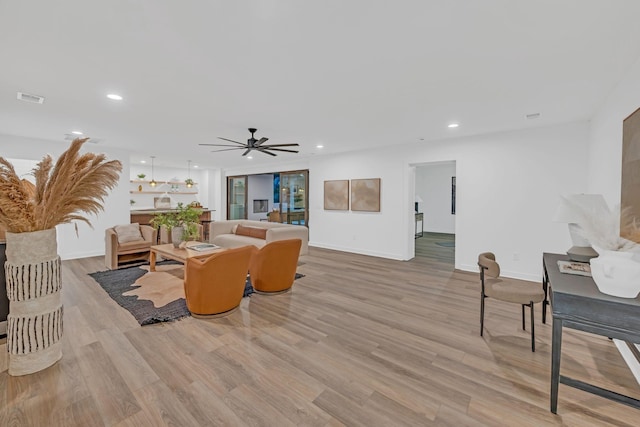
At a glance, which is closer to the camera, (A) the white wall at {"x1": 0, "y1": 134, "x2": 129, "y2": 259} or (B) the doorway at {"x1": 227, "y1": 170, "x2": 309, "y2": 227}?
(A) the white wall at {"x1": 0, "y1": 134, "x2": 129, "y2": 259}

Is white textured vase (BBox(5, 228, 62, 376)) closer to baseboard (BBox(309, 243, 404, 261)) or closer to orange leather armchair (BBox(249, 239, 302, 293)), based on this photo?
orange leather armchair (BBox(249, 239, 302, 293))

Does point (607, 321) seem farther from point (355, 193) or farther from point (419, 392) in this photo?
point (355, 193)

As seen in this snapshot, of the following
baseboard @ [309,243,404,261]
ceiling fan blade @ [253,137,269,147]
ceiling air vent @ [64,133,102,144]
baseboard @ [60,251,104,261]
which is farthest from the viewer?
baseboard @ [309,243,404,261]

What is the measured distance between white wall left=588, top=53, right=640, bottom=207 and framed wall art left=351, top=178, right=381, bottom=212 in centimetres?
360

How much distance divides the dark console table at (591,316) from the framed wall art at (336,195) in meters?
5.26

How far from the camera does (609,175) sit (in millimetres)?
2877

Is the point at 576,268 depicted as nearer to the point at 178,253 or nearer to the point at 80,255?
the point at 178,253

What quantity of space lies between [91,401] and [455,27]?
3.58 m

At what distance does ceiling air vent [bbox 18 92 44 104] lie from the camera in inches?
124

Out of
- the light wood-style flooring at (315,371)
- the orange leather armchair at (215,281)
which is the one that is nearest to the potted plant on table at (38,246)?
the light wood-style flooring at (315,371)

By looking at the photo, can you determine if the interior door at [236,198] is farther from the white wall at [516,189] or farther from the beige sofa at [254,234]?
the white wall at [516,189]

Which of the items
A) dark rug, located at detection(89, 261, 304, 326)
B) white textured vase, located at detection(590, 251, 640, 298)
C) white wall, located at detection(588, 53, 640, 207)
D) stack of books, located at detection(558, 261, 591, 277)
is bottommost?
dark rug, located at detection(89, 261, 304, 326)

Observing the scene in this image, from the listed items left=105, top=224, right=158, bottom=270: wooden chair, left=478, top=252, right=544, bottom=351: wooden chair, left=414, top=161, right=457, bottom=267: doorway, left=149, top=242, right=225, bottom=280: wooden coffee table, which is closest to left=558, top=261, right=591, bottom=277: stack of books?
left=478, top=252, right=544, bottom=351: wooden chair

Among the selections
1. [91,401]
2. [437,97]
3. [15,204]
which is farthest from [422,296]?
[15,204]
